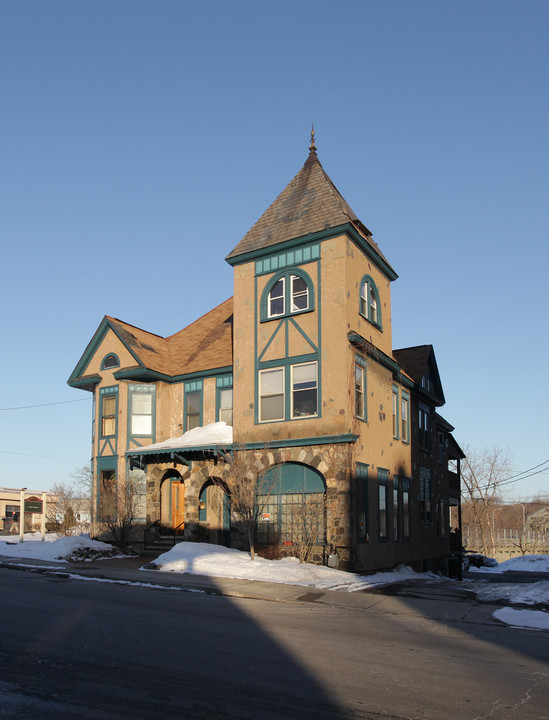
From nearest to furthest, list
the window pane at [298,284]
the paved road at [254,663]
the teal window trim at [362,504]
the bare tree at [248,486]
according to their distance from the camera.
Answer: the paved road at [254,663], the bare tree at [248,486], the teal window trim at [362,504], the window pane at [298,284]

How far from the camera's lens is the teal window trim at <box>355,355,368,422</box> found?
817 inches

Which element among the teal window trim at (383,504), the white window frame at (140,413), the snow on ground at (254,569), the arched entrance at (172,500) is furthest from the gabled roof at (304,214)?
the snow on ground at (254,569)

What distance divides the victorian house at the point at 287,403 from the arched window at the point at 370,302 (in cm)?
8

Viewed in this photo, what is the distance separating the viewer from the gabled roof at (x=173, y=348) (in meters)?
25.2

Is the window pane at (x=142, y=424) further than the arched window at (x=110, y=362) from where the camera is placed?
No

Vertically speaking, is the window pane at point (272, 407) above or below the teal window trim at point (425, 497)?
above

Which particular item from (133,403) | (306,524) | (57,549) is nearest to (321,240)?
(306,524)

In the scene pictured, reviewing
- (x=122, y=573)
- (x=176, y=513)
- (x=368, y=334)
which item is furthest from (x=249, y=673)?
(x=176, y=513)

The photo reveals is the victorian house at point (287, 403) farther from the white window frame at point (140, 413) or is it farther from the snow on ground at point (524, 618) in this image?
the snow on ground at point (524, 618)

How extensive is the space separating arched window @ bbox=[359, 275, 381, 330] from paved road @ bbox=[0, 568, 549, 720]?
40.0ft

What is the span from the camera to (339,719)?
18.2 ft

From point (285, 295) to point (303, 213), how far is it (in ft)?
10.0

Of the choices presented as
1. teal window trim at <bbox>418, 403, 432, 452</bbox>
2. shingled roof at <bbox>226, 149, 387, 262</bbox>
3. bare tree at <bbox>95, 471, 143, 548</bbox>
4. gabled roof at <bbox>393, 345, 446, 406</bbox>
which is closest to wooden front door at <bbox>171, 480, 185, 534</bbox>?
bare tree at <bbox>95, 471, 143, 548</bbox>

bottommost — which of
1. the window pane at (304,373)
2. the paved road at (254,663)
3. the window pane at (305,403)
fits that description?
the paved road at (254,663)
